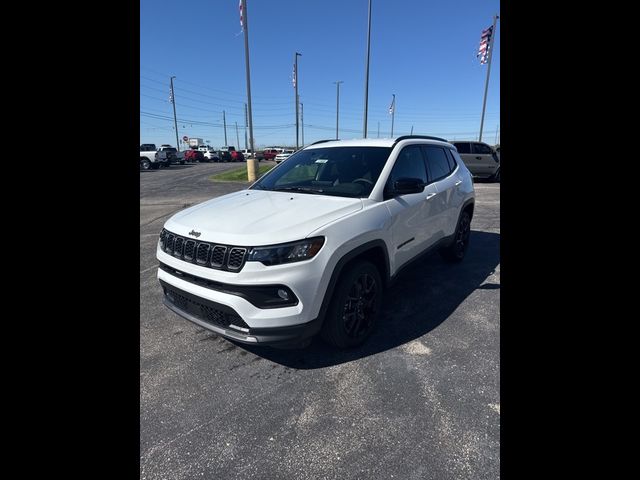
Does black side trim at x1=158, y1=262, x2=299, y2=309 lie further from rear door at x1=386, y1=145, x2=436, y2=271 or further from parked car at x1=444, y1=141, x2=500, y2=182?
parked car at x1=444, y1=141, x2=500, y2=182

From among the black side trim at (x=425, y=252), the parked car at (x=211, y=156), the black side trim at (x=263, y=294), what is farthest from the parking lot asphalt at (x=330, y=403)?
the parked car at (x=211, y=156)

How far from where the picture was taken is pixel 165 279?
2.94 m

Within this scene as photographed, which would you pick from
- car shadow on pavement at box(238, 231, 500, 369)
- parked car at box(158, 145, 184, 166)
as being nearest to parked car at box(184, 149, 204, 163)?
parked car at box(158, 145, 184, 166)

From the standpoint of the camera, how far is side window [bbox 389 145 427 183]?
358 cm

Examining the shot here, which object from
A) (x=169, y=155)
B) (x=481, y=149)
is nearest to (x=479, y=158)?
(x=481, y=149)

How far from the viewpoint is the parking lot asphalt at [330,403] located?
1.97 meters

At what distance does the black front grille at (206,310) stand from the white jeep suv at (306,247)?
10 mm

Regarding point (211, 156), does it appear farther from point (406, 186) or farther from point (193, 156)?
point (406, 186)

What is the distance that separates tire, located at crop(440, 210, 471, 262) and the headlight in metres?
3.12
